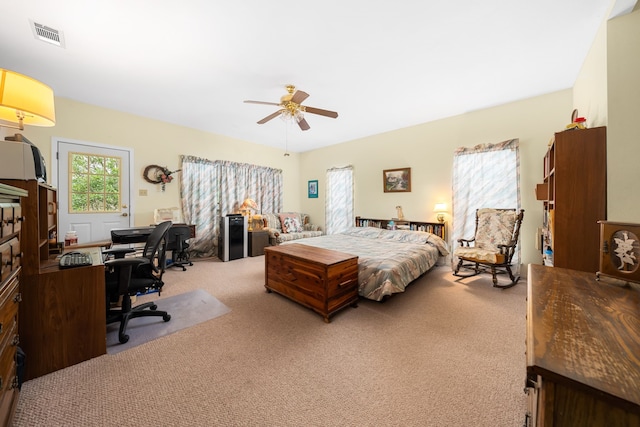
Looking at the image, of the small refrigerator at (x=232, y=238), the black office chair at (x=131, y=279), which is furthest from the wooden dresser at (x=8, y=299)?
the small refrigerator at (x=232, y=238)

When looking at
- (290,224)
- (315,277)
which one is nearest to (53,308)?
(315,277)

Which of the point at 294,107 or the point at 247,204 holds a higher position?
the point at 294,107

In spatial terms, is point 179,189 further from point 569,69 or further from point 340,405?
point 569,69

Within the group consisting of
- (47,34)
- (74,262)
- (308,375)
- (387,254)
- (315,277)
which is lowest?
(308,375)

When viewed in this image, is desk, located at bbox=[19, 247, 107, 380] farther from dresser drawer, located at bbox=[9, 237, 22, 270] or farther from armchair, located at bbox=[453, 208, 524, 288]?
armchair, located at bbox=[453, 208, 524, 288]

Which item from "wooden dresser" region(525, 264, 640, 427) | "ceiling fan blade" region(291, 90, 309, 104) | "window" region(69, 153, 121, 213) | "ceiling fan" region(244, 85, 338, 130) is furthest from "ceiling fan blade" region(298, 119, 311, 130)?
"window" region(69, 153, 121, 213)

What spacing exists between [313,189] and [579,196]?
17.1ft

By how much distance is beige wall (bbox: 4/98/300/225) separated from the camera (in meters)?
3.53

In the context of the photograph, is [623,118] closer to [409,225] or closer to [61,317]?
[409,225]

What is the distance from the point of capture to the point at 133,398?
145 centimetres

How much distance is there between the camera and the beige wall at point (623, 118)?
1714 millimetres

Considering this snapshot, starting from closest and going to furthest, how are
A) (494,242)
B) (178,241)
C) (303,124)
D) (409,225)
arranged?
(303,124) → (494,242) → (178,241) → (409,225)

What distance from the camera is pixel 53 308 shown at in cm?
168

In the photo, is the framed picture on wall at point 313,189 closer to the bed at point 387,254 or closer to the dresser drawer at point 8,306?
the bed at point 387,254
